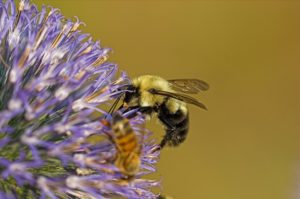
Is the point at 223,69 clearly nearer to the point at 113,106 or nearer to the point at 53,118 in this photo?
the point at 113,106

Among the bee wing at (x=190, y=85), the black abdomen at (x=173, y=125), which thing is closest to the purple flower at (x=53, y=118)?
the black abdomen at (x=173, y=125)

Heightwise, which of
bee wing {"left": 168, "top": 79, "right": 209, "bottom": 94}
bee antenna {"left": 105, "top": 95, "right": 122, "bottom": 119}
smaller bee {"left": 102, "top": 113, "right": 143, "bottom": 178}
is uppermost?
bee wing {"left": 168, "top": 79, "right": 209, "bottom": 94}

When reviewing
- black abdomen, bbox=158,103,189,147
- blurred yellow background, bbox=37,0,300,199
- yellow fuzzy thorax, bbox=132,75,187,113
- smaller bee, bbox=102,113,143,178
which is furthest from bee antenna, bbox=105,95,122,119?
blurred yellow background, bbox=37,0,300,199

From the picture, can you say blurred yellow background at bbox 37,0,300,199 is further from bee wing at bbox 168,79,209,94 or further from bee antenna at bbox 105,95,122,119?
bee antenna at bbox 105,95,122,119

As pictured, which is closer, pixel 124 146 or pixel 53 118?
pixel 124 146

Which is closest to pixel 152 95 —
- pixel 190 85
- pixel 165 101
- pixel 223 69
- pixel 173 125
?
pixel 165 101

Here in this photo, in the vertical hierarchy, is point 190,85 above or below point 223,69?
below
